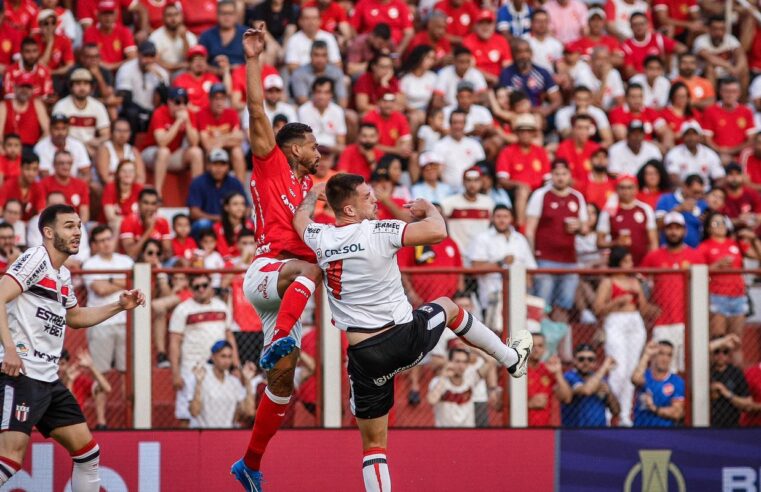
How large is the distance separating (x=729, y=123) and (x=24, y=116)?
29.3 feet

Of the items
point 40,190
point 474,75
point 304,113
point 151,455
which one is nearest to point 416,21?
point 474,75

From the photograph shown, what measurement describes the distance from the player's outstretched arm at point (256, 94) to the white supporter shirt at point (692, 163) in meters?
8.56

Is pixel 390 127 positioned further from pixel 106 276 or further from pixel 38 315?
pixel 38 315

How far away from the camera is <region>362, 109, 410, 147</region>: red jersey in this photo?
15906 mm

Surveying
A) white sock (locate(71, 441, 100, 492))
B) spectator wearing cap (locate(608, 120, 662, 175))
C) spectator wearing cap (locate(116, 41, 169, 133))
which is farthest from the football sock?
spectator wearing cap (locate(608, 120, 662, 175))

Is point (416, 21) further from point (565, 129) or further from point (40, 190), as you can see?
point (40, 190)

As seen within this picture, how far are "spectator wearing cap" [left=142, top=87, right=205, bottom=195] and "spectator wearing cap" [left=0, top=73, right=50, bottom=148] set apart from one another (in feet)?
3.98

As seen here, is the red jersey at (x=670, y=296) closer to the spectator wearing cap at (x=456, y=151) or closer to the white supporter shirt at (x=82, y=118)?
the spectator wearing cap at (x=456, y=151)

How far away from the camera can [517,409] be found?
40.2ft

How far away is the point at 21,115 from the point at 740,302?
324 inches

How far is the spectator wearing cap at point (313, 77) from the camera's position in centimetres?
1648

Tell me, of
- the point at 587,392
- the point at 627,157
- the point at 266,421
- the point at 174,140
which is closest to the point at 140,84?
the point at 174,140

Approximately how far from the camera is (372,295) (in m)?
8.98

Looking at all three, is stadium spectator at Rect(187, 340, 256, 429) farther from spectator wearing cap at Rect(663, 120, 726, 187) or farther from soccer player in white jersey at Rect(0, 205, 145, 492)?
spectator wearing cap at Rect(663, 120, 726, 187)
